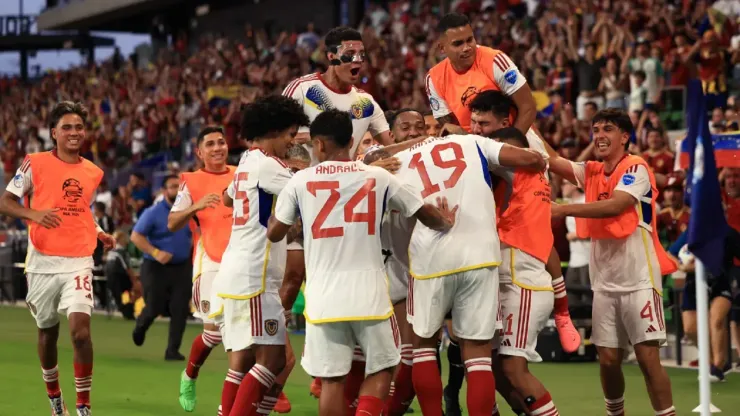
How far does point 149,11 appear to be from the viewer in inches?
1553

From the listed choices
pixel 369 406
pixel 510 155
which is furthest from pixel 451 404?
pixel 510 155

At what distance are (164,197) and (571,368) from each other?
222 inches

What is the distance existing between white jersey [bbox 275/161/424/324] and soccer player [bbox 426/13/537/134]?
4.91 ft

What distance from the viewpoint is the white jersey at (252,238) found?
23.5ft

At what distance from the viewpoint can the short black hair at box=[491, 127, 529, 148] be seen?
24.0ft

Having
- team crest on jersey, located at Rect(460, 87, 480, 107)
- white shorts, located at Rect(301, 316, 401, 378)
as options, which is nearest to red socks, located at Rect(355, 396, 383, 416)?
white shorts, located at Rect(301, 316, 401, 378)

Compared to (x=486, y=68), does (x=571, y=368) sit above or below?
below

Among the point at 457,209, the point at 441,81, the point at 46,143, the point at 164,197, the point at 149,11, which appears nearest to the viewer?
the point at 457,209

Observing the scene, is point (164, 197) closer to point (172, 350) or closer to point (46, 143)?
point (172, 350)

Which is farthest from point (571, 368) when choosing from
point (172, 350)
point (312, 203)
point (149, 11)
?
point (149, 11)

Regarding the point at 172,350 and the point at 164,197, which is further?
the point at 164,197

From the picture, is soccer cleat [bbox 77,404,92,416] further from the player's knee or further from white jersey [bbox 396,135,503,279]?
white jersey [bbox 396,135,503,279]

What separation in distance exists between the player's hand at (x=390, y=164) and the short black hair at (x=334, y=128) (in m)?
0.39

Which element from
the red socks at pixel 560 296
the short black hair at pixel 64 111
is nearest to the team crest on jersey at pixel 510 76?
the red socks at pixel 560 296
